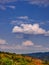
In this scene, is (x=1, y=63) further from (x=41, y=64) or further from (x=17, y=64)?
(x=41, y=64)

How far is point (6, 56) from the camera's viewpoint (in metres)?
33.4

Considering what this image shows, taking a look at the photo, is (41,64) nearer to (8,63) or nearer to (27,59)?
(27,59)

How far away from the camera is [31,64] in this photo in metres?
32.4

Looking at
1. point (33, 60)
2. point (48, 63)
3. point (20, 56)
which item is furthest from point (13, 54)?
point (48, 63)

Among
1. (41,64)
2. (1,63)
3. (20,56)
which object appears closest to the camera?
(1,63)

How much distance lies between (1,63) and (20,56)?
205 inches

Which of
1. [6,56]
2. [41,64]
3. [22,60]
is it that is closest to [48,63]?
[41,64]

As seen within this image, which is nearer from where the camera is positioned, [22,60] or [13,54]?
[22,60]

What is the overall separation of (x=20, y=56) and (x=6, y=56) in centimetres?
273

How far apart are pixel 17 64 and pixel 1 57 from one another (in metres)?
2.85

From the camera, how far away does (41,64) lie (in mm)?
33000

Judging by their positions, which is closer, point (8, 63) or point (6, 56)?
point (8, 63)

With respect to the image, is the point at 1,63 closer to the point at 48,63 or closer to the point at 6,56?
the point at 6,56

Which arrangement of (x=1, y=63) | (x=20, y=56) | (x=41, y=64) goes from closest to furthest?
(x=1, y=63) → (x=41, y=64) → (x=20, y=56)
